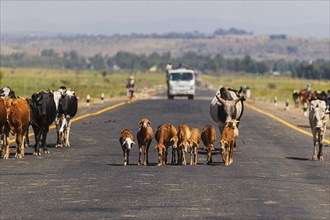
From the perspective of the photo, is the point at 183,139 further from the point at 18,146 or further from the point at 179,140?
the point at 18,146

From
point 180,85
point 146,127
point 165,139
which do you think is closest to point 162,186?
point 165,139

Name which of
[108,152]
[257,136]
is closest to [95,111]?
[257,136]

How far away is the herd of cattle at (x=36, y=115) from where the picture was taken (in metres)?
23.1

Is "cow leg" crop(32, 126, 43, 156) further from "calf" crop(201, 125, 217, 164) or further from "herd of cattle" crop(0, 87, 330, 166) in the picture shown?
"calf" crop(201, 125, 217, 164)

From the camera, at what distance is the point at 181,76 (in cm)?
7462

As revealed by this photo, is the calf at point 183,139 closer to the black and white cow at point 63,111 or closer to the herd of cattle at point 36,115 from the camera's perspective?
the herd of cattle at point 36,115

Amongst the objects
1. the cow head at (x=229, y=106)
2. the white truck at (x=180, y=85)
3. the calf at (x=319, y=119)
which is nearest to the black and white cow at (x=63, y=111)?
the cow head at (x=229, y=106)

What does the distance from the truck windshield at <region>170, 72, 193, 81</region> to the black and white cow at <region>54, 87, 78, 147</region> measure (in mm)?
46623

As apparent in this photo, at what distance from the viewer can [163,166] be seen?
21.1 meters

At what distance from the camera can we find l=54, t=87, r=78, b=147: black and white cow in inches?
1053

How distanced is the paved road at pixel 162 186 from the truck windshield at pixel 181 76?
45397mm

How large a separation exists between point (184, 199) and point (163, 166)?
5575 millimetres

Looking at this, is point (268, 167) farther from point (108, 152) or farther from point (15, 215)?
point (15, 215)

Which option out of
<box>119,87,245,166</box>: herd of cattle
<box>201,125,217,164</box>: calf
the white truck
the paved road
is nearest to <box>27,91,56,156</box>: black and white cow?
the paved road
